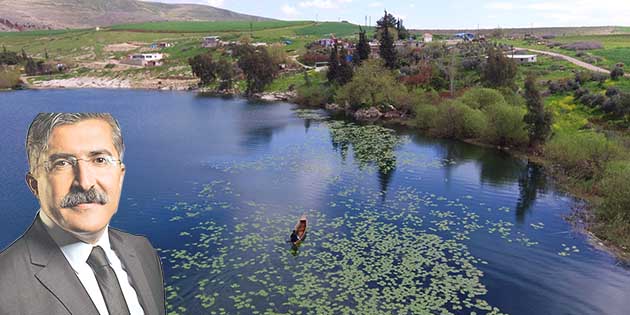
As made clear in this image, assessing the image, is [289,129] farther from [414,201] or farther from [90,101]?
[90,101]

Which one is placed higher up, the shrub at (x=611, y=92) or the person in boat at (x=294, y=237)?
the shrub at (x=611, y=92)

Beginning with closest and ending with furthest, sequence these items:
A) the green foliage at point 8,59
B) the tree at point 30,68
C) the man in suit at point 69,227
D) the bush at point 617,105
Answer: the man in suit at point 69,227 → the bush at point 617,105 → the tree at point 30,68 → the green foliage at point 8,59

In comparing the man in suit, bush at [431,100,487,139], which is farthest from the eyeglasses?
bush at [431,100,487,139]

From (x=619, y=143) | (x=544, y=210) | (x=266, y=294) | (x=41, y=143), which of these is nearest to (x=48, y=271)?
(x=41, y=143)

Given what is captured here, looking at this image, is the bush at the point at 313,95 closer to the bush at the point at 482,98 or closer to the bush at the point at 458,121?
the bush at the point at 458,121

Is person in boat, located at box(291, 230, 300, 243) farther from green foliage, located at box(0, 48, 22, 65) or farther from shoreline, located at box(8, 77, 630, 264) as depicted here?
green foliage, located at box(0, 48, 22, 65)

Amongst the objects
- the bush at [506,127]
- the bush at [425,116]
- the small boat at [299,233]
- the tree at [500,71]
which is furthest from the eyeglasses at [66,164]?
the tree at [500,71]

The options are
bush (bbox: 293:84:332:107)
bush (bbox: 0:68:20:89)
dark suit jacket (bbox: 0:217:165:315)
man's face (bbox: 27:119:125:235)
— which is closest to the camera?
dark suit jacket (bbox: 0:217:165:315)
